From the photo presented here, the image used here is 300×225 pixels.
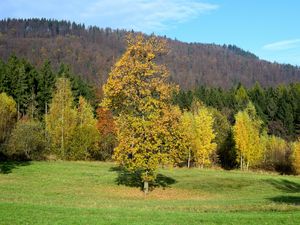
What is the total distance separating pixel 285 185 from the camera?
49.7 metres

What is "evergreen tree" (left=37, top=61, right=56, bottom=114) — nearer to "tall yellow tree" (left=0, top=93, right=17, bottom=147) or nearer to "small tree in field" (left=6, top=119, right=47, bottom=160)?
"tall yellow tree" (left=0, top=93, right=17, bottom=147)

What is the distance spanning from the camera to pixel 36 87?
96.4 metres

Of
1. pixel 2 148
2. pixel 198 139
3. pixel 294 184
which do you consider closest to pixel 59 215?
pixel 294 184

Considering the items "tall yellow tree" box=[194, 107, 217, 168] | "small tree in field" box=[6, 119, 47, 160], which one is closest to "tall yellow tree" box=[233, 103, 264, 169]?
"tall yellow tree" box=[194, 107, 217, 168]

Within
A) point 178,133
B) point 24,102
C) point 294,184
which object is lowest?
point 294,184

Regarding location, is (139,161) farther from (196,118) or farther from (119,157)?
(196,118)

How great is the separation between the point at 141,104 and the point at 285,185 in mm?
21984

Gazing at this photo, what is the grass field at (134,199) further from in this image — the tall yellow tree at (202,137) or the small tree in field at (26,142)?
the tall yellow tree at (202,137)

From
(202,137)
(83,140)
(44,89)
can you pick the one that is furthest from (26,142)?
(44,89)

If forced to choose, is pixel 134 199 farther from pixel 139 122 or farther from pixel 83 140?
pixel 83 140

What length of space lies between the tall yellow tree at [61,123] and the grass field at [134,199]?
13929 mm

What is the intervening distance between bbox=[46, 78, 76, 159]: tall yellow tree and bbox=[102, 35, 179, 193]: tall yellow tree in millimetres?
34629

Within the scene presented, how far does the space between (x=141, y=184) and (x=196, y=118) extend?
117 feet

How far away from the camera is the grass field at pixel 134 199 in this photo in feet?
69.5
